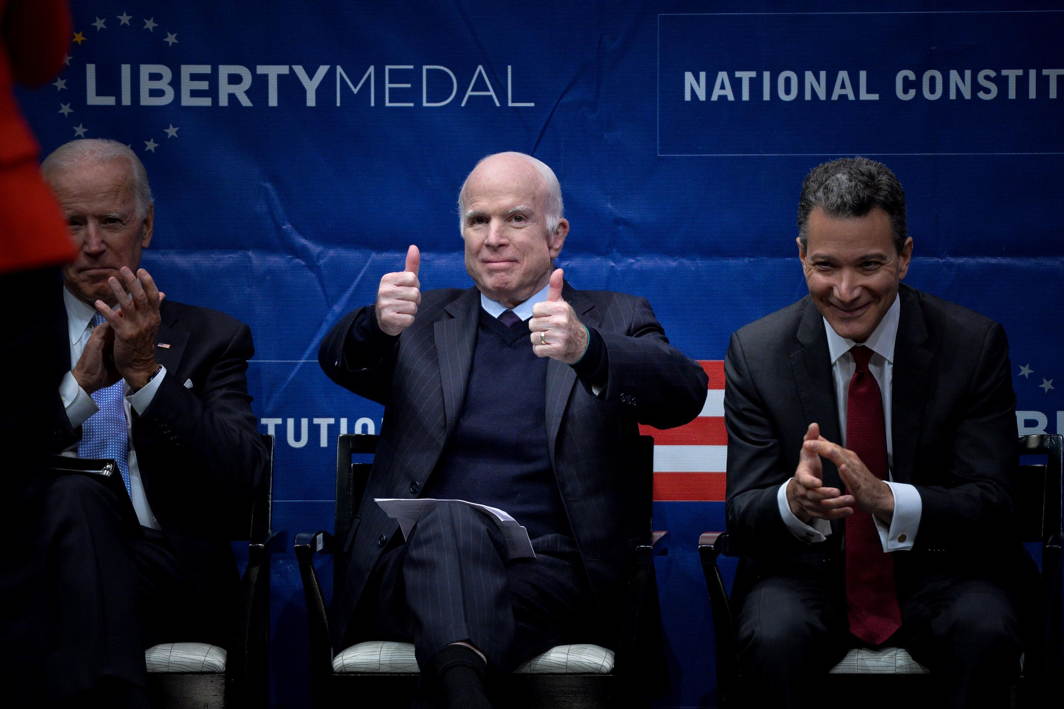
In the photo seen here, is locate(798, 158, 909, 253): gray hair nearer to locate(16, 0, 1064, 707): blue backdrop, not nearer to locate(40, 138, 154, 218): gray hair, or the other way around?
locate(16, 0, 1064, 707): blue backdrop

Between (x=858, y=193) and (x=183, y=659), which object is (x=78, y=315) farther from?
(x=858, y=193)

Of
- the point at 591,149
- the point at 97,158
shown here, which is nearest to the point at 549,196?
the point at 591,149

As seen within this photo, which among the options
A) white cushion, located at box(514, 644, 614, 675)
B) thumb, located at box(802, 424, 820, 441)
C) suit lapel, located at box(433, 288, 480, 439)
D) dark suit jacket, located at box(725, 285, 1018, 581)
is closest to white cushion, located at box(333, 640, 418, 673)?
white cushion, located at box(514, 644, 614, 675)

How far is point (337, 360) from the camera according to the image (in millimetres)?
3422

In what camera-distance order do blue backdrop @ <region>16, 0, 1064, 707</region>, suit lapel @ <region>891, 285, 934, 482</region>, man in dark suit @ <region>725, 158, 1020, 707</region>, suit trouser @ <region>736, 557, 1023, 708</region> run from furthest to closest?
blue backdrop @ <region>16, 0, 1064, 707</region> < suit lapel @ <region>891, 285, 934, 482</region> < man in dark suit @ <region>725, 158, 1020, 707</region> < suit trouser @ <region>736, 557, 1023, 708</region>

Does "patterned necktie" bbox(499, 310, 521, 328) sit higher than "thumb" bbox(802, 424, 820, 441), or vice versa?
"patterned necktie" bbox(499, 310, 521, 328)

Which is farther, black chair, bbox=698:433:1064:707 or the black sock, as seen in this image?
black chair, bbox=698:433:1064:707

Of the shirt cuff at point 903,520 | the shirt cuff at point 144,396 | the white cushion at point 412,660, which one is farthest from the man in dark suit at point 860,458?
the shirt cuff at point 144,396

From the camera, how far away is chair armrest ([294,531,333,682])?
309cm

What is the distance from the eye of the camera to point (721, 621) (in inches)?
→ 123

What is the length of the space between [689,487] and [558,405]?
925mm

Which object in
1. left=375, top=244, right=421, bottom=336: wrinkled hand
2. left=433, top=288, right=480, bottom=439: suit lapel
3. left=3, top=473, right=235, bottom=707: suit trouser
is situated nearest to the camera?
left=3, top=473, right=235, bottom=707: suit trouser

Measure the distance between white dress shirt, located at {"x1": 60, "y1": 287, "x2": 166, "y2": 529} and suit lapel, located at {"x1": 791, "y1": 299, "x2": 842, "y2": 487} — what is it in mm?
1554

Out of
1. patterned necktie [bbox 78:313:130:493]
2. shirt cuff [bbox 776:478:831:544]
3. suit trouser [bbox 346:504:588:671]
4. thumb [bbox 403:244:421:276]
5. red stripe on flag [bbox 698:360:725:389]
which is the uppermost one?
thumb [bbox 403:244:421:276]
